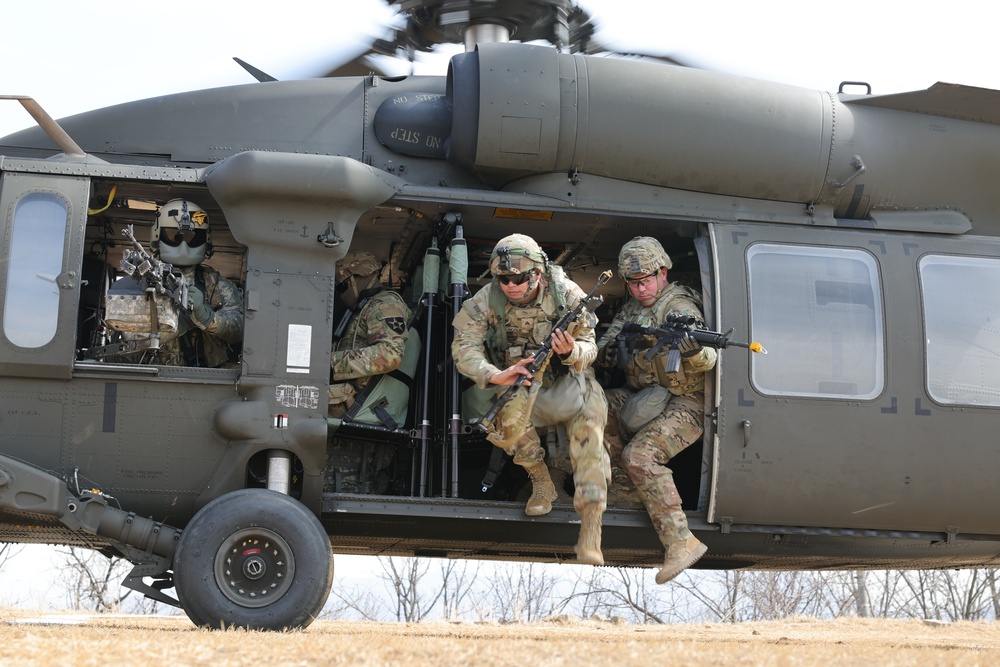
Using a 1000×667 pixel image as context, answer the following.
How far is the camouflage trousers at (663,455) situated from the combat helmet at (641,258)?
76 cm

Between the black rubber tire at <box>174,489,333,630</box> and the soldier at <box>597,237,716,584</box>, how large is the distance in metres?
1.87

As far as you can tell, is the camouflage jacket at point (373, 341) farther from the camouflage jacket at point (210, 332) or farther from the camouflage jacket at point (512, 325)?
the camouflage jacket at point (210, 332)

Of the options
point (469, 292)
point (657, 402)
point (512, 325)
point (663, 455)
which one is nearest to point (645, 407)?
point (657, 402)

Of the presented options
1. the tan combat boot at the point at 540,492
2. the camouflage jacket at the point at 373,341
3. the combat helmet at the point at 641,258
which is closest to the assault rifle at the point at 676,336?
the combat helmet at the point at 641,258

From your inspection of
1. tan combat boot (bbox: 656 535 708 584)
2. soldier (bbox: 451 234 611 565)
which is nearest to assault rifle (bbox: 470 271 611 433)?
soldier (bbox: 451 234 611 565)

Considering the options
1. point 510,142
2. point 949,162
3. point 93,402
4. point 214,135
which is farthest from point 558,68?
point 93,402

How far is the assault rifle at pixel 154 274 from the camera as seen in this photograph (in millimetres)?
6285

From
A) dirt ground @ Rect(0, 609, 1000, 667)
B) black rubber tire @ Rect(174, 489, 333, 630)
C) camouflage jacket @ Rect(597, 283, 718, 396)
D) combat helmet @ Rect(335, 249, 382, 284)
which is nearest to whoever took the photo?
dirt ground @ Rect(0, 609, 1000, 667)

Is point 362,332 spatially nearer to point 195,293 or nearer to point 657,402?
point 195,293

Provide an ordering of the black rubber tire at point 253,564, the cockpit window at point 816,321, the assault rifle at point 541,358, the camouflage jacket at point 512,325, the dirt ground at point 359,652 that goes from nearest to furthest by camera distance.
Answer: the dirt ground at point 359,652 < the black rubber tire at point 253,564 < the assault rifle at point 541,358 < the camouflage jacket at point 512,325 < the cockpit window at point 816,321

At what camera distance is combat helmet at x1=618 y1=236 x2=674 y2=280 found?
713cm

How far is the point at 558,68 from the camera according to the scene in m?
7.08

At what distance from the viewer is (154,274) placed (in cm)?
634

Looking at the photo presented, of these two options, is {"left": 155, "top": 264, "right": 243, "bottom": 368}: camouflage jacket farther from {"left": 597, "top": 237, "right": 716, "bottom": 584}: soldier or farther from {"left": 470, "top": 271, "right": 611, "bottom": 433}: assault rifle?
{"left": 597, "top": 237, "right": 716, "bottom": 584}: soldier
